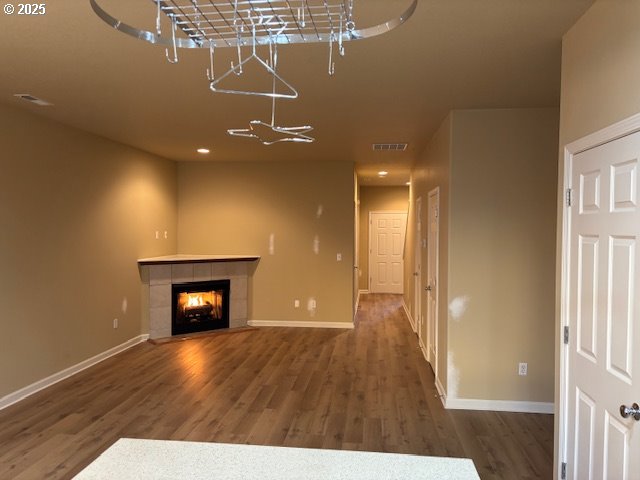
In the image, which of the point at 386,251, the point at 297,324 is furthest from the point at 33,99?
the point at 386,251

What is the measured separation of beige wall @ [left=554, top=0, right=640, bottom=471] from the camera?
172cm

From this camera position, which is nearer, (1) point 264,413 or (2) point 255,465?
(2) point 255,465

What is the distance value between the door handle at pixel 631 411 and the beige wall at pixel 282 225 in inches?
A: 197

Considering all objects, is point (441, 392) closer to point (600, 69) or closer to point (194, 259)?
point (600, 69)

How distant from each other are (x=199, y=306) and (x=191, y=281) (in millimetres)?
445

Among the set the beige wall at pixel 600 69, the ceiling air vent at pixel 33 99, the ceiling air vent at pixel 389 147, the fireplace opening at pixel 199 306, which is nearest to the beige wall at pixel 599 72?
the beige wall at pixel 600 69

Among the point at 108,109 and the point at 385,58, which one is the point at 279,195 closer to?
the point at 108,109

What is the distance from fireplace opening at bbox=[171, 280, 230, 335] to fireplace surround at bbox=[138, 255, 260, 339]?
0.01 m

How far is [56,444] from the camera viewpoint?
3.03 metres

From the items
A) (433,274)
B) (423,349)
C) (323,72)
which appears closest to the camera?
(323,72)

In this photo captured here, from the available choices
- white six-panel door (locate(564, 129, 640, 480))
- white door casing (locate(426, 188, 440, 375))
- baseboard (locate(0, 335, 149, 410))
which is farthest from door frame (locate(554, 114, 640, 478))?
baseboard (locate(0, 335, 149, 410))

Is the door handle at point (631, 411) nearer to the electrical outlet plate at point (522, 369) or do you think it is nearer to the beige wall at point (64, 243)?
the electrical outlet plate at point (522, 369)

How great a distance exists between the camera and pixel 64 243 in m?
4.35

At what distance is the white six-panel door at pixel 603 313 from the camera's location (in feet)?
5.58
